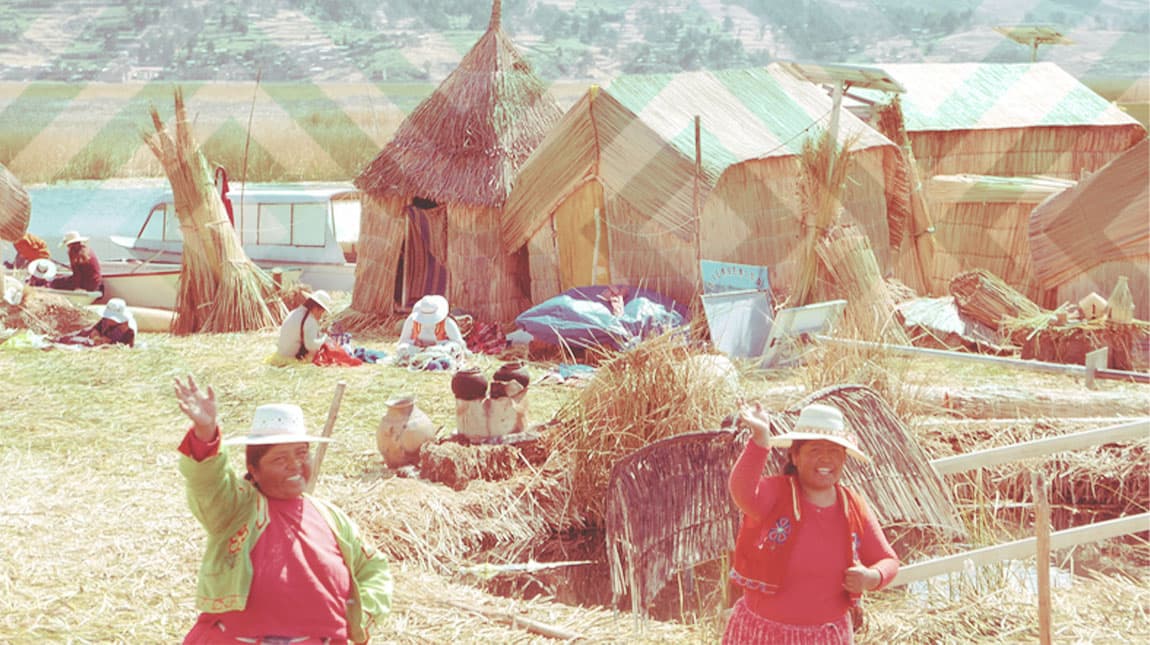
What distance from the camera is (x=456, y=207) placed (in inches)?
523

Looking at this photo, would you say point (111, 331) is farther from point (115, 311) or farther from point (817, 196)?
point (817, 196)

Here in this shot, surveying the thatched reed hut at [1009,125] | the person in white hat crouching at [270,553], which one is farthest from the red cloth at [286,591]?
the thatched reed hut at [1009,125]

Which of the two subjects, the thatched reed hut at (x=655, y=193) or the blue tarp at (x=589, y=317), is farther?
the thatched reed hut at (x=655, y=193)

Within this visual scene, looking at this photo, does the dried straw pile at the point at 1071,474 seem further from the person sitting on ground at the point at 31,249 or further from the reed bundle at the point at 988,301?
the person sitting on ground at the point at 31,249

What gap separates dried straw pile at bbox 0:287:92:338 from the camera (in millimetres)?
12531

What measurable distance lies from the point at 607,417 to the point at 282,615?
3849mm

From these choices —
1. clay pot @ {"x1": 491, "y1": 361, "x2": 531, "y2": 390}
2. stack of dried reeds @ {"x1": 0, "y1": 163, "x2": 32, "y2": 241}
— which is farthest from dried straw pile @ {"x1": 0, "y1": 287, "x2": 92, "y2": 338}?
clay pot @ {"x1": 491, "y1": 361, "x2": 531, "y2": 390}

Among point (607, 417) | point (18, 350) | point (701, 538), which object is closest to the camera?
point (701, 538)

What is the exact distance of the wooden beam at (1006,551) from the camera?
4844 mm

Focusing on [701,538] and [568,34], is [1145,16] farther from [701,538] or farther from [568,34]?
[701,538]

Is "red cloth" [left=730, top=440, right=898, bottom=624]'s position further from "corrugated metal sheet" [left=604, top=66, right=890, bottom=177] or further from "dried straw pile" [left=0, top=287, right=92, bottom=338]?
"dried straw pile" [left=0, top=287, right=92, bottom=338]

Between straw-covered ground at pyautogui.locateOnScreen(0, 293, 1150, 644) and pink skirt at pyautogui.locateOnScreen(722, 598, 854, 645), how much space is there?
1216 mm

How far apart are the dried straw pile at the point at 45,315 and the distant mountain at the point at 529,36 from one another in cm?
4673

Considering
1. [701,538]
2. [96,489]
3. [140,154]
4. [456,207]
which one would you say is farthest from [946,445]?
[140,154]
